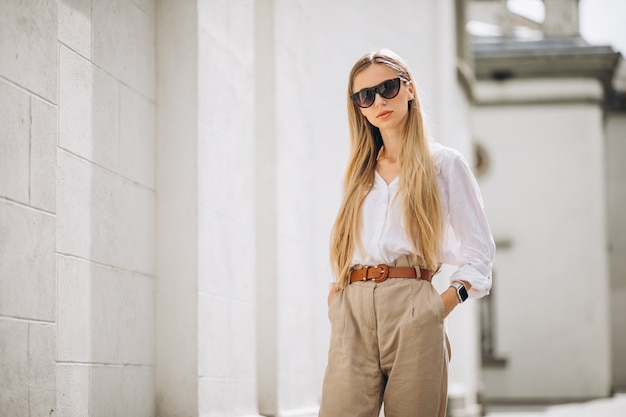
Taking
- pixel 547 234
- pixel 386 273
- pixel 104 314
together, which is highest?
pixel 547 234

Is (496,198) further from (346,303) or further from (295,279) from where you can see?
(346,303)

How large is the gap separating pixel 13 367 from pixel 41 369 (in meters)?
0.26

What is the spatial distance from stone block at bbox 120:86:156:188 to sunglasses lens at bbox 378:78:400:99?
1.71 meters

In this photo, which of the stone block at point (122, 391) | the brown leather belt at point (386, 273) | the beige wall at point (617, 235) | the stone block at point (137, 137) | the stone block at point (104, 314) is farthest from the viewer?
the beige wall at point (617, 235)

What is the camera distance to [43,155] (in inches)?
160

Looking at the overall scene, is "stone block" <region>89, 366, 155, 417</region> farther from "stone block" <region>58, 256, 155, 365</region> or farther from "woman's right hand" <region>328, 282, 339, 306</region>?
"woman's right hand" <region>328, 282, 339, 306</region>

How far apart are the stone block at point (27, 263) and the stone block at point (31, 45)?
470 mm

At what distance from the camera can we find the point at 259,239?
266 inches

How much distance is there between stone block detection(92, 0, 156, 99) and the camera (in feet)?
16.0

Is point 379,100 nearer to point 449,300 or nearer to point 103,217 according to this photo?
point 449,300

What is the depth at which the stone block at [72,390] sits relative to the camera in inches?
168

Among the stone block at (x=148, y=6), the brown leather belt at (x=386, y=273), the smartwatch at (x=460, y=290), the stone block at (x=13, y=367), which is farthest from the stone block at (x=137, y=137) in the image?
the smartwatch at (x=460, y=290)

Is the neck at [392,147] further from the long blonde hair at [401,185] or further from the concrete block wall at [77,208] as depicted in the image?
the concrete block wall at [77,208]

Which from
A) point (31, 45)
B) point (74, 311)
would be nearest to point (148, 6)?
point (31, 45)
